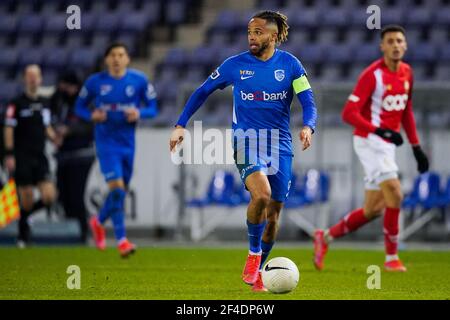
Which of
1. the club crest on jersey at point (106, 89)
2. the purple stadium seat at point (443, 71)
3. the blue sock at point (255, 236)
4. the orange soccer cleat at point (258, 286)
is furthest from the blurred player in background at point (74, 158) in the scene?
the orange soccer cleat at point (258, 286)

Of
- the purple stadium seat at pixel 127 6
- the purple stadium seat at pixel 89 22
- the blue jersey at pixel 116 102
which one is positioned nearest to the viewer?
the blue jersey at pixel 116 102

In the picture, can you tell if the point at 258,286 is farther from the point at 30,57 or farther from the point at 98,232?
the point at 30,57

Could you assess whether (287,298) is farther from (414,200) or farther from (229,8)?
(229,8)

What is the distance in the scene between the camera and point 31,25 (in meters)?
22.6

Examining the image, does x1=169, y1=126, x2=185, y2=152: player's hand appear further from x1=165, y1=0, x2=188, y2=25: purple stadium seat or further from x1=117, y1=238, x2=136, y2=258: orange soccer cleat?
x1=165, y1=0, x2=188, y2=25: purple stadium seat

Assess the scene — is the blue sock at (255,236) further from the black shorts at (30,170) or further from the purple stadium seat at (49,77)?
the purple stadium seat at (49,77)

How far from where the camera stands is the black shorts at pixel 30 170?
15055mm

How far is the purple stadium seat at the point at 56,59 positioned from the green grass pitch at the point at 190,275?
24.9 feet

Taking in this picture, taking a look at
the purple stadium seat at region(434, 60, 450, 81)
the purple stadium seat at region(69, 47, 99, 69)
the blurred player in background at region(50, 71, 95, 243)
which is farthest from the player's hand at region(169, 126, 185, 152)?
the purple stadium seat at region(69, 47, 99, 69)

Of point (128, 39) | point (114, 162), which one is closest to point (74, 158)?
point (114, 162)

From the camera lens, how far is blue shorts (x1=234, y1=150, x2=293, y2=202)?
853 centimetres

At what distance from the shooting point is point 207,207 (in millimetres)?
17891

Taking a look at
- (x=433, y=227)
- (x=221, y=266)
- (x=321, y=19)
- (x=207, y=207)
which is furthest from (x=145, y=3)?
(x=221, y=266)

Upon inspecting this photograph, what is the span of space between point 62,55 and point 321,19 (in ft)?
16.8
